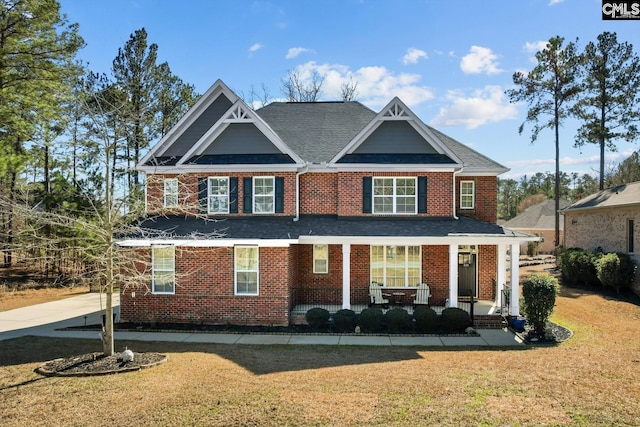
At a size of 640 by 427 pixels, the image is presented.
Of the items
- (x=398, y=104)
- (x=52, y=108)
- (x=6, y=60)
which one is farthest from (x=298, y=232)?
(x=6, y=60)

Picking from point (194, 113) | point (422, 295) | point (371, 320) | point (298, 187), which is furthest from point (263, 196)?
point (422, 295)

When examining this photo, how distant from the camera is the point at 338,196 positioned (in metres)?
18.0

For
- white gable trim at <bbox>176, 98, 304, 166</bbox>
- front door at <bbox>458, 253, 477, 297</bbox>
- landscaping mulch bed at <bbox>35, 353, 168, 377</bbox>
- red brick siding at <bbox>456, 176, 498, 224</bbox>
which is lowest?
landscaping mulch bed at <bbox>35, 353, 168, 377</bbox>

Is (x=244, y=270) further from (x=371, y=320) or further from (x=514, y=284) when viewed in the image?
(x=514, y=284)

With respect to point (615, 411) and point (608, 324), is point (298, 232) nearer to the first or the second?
point (615, 411)

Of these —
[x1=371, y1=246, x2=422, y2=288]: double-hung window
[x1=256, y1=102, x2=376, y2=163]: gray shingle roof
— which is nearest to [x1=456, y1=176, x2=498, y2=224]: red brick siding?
[x1=371, y1=246, x2=422, y2=288]: double-hung window

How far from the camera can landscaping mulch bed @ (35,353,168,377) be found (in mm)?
10289

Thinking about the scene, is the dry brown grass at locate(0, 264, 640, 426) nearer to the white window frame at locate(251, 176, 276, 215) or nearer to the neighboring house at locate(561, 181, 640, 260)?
the white window frame at locate(251, 176, 276, 215)

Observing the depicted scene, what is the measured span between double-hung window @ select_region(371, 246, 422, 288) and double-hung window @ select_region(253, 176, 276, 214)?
5.00m

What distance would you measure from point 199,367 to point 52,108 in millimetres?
19780

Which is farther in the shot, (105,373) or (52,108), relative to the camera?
(52,108)

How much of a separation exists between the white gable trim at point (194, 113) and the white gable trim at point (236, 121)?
3.75 ft

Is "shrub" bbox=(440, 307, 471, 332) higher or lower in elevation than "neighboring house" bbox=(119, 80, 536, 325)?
lower

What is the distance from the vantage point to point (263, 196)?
59.3 ft
